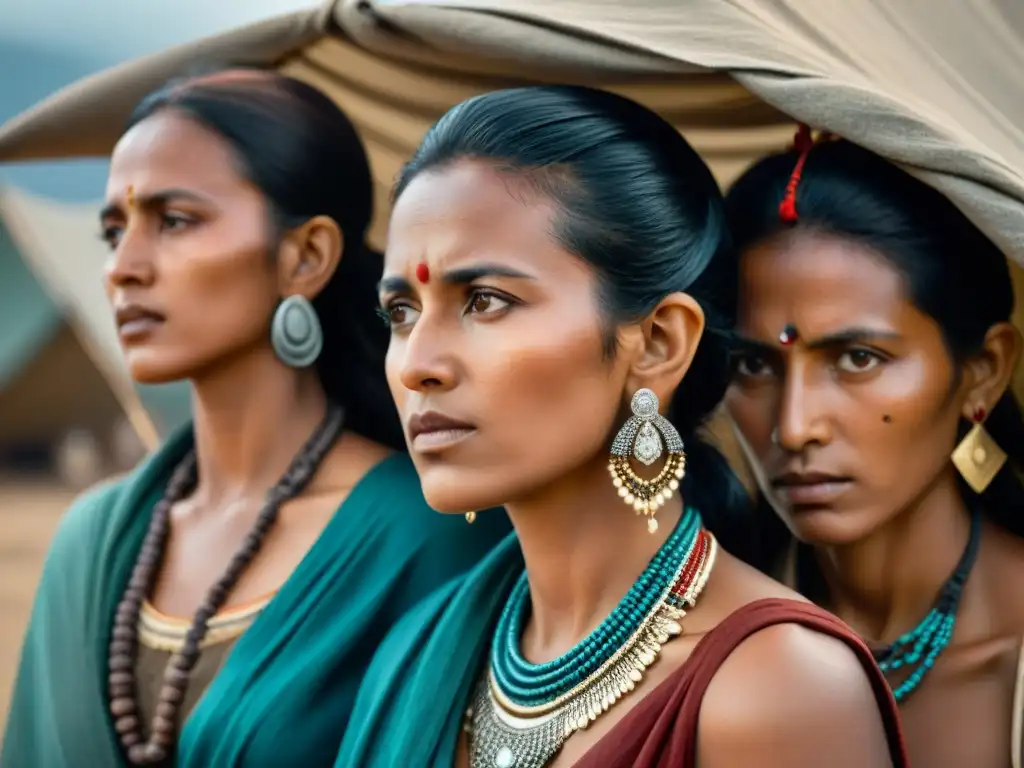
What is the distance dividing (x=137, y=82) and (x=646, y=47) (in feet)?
3.25

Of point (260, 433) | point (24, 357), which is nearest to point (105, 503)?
point (260, 433)

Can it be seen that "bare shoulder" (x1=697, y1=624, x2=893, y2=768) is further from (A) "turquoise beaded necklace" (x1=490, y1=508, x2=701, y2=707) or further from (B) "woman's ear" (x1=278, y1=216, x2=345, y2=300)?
(B) "woman's ear" (x1=278, y1=216, x2=345, y2=300)

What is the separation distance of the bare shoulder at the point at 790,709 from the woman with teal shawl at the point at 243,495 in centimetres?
73

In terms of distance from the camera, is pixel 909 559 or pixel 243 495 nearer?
pixel 909 559

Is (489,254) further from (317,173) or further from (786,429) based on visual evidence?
(317,173)

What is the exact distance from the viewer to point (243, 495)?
2074 millimetres

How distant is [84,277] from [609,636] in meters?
2.61

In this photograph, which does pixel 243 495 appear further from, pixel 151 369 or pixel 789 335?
pixel 789 335

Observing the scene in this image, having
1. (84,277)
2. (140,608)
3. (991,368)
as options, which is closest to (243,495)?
(140,608)

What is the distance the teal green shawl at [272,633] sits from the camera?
1794 mm

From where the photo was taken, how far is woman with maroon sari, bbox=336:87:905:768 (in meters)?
1.35

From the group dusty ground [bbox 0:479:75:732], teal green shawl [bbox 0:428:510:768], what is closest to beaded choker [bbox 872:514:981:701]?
teal green shawl [bbox 0:428:510:768]

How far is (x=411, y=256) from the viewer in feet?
4.69

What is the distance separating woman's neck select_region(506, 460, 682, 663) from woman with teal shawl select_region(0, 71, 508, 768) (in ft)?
1.52
